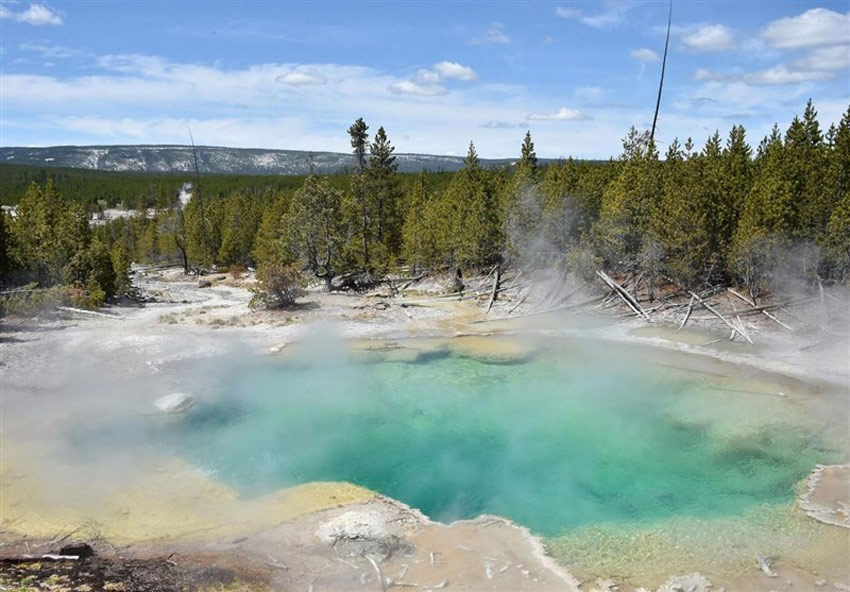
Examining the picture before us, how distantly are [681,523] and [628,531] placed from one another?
3.86ft

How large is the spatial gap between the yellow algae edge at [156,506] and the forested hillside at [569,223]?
1796cm

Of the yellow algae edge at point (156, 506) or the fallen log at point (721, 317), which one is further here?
the fallen log at point (721, 317)

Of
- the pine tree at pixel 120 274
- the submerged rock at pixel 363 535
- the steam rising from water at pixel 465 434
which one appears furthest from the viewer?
the pine tree at pixel 120 274

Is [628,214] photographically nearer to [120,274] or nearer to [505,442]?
[505,442]

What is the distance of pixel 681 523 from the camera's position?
11734 mm

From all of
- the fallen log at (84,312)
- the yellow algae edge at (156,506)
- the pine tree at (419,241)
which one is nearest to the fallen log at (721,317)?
the yellow algae edge at (156,506)

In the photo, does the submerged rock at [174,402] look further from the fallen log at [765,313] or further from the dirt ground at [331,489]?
the fallen log at [765,313]

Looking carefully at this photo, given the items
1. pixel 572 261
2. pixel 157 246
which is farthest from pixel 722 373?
pixel 157 246

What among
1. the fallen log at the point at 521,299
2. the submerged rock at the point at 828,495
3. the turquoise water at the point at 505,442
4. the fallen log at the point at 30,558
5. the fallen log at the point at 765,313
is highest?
the fallen log at the point at 765,313

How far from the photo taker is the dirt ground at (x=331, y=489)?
9.70 metres

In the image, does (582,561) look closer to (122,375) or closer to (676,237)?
(122,375)

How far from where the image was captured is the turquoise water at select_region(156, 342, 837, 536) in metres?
12.9

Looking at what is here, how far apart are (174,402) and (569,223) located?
24.2m

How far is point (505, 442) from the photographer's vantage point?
51.8 ft
